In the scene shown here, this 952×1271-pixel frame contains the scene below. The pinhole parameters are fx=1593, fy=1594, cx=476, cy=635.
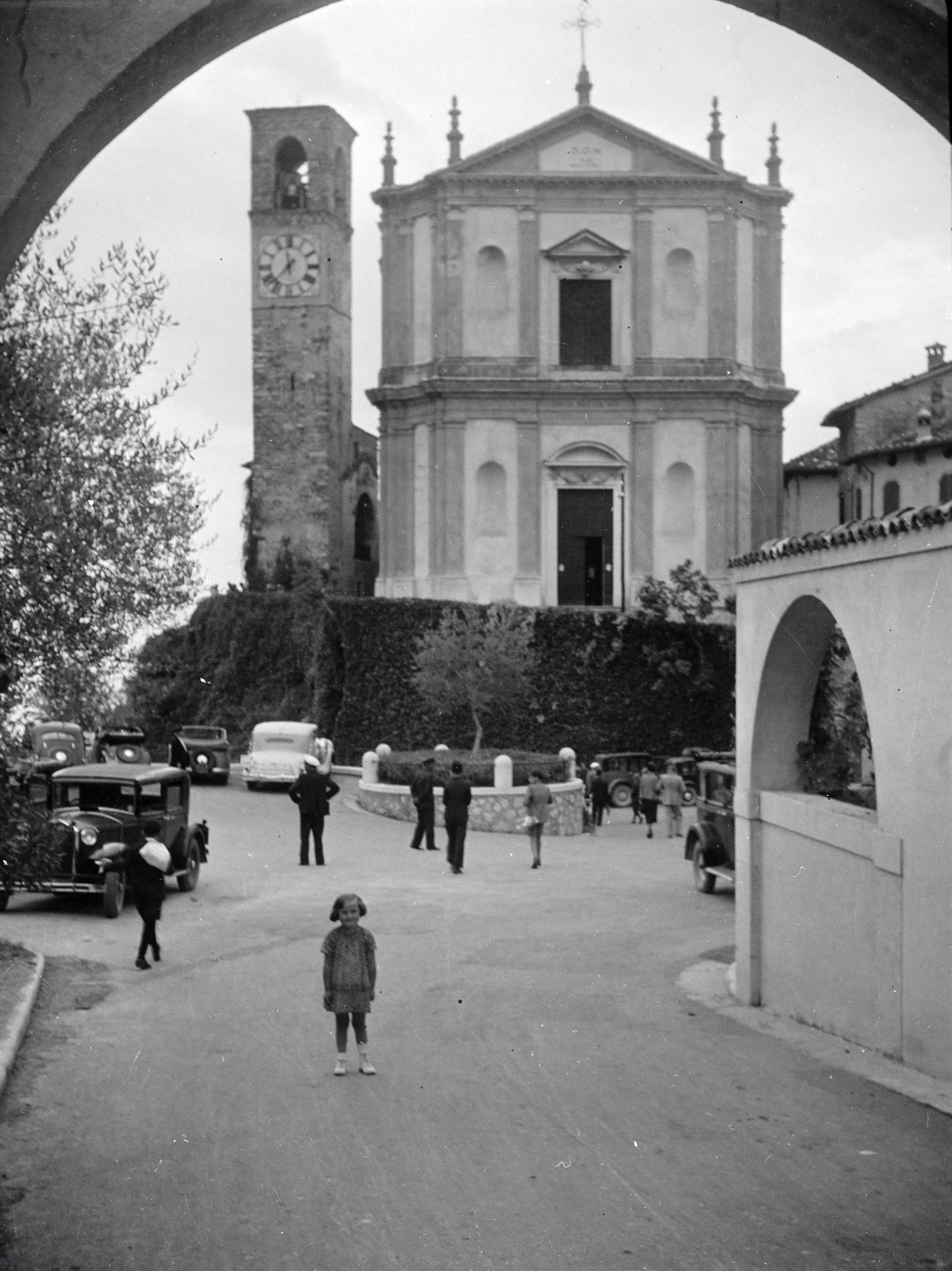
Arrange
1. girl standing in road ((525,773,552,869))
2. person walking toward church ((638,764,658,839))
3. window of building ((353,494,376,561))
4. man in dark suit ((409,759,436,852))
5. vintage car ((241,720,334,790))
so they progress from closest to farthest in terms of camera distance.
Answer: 1. girl standing in road ((525,773,552,869))
2. man in dark suit ((409,759,436,852))
3. person walking toward church ((638,764,658,839))
4. vintage car ((241,720,334,790))
5. window of building ((353,494,376,561))

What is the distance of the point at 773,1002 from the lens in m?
13.2

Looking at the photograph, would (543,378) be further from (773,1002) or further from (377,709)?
(773,1002)

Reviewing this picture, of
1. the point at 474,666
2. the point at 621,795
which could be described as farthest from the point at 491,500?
the point at 621,795

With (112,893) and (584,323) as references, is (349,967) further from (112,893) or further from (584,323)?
(584,323)

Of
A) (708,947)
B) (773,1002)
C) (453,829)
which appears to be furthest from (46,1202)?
(453,829)

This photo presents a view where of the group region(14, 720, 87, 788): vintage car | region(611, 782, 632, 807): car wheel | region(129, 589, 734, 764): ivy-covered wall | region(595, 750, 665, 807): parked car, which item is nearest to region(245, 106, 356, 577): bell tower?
region(129, 589, 734, 764): ivy-covered wall

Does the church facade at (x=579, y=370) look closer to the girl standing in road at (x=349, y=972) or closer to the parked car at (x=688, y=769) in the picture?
the parked car at (x=688, y=769)

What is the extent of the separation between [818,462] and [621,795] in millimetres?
13144

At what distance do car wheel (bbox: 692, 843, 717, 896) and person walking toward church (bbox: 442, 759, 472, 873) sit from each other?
10.1 ft

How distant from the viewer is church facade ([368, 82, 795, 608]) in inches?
1565

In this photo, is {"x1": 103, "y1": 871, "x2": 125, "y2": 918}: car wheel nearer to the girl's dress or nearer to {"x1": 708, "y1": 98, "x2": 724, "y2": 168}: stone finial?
the girl's dress

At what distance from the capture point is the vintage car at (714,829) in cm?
2000

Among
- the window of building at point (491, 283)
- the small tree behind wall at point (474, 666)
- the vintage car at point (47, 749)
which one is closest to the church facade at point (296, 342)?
the window of building at point (491, 283)

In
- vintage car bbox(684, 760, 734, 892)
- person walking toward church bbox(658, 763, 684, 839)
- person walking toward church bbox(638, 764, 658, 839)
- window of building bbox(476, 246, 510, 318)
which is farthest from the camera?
window of building bbox(476, 246, 510, 318)
